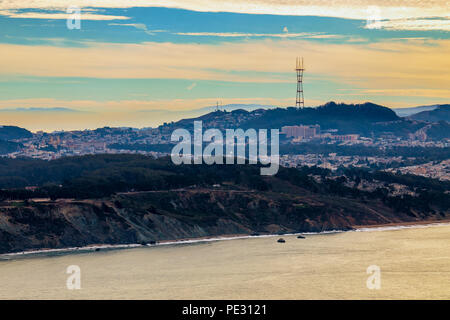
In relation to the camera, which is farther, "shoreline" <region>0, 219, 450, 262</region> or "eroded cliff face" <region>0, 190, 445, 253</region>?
"eroded cliff face" <region>0, 190, 445, 253</region>

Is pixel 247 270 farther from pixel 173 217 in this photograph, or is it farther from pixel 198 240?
pixel 173 217

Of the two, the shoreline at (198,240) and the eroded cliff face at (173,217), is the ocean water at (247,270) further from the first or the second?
the eroded cliff face at (173,217)

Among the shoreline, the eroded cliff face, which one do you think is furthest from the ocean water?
the eroded cliff face

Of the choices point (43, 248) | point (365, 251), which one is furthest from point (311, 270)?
point (43, 248)

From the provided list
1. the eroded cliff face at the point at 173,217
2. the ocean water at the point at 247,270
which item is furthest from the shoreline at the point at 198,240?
the ocean water at the point at 247,270

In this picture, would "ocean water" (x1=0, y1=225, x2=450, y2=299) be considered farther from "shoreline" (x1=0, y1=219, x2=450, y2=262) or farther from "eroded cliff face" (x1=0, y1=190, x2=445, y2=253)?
"eroded cliff face" (x1=0, y1=190, x2=445, y2=253)

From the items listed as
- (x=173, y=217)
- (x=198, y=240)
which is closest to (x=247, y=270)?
(x=198, y=240)
